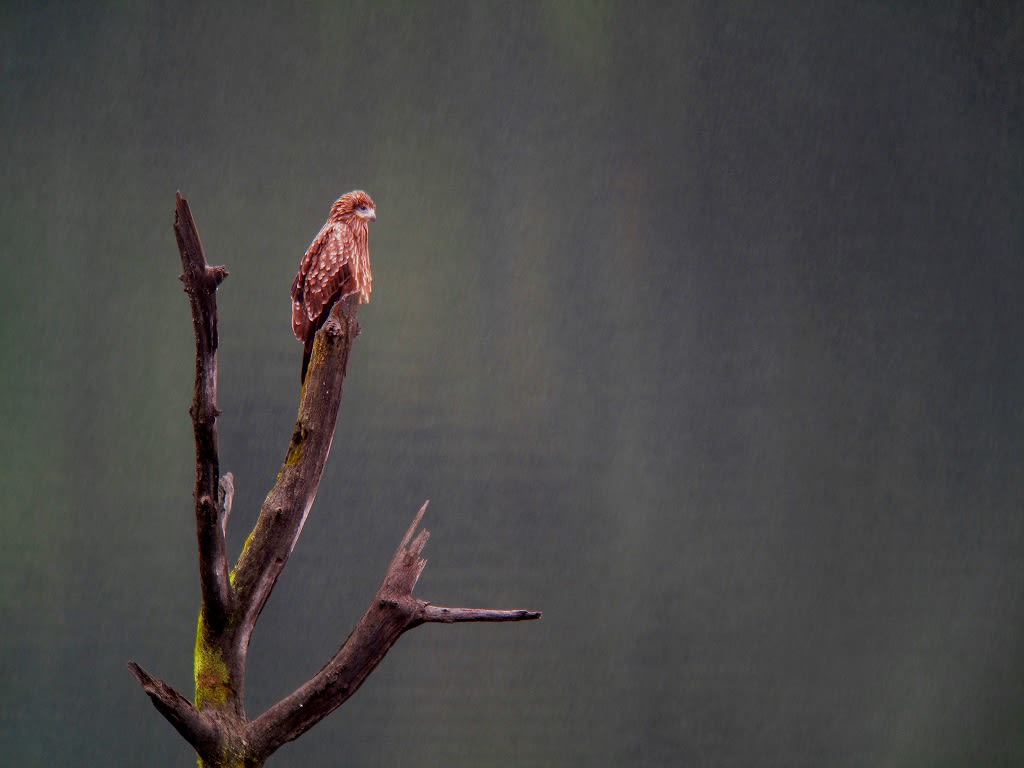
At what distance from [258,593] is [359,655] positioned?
23cm

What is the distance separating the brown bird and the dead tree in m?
0.19

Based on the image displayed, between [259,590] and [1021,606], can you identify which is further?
[1021,606]

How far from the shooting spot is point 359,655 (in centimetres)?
178

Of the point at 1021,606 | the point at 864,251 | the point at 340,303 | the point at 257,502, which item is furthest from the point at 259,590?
the point at 1021,606

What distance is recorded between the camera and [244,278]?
123 inches

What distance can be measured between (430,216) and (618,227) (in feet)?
2.15

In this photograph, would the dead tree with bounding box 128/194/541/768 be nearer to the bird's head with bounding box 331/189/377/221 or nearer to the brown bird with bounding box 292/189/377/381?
the brown bird with bounding box 292/189/377/381

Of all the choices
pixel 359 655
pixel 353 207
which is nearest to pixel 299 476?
pixel 359 655

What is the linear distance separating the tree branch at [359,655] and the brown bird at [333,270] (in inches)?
23.1

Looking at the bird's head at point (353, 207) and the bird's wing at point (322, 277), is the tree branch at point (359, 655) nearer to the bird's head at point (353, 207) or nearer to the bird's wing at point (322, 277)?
the bird's wing at point (322, 277)

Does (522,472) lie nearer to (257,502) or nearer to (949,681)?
(257,502)

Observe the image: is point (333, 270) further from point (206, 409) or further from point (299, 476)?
point (206, 409)

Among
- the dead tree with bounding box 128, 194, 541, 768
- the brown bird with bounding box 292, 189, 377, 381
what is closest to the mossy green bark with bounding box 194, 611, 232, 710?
the dead tree with bounding box 128, 194, 541, 768

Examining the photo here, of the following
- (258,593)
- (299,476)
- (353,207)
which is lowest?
(258,593)
